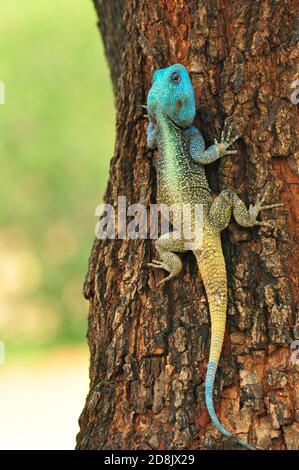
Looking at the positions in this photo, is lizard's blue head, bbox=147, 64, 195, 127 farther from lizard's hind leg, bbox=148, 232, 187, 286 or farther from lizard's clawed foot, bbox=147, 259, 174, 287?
lizard's clawed foot, bbox=147, 259, 174, 287

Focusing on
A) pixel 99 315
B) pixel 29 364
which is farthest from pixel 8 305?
pixel 99 315

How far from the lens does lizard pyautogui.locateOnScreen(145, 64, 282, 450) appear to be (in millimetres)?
3430

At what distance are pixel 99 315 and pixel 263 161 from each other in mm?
1114

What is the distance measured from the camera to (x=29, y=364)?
7848 mm

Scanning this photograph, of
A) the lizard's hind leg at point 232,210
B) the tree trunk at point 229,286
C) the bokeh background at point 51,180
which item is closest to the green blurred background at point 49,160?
the bokeh background at point 51,180

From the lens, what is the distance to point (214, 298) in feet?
11.3

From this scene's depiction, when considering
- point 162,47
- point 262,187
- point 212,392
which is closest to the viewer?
point 212,392

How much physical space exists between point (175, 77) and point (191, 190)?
1.87 feet

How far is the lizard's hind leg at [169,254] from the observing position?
11.8 feet

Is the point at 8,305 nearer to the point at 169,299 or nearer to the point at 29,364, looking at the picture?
the point at 29,364

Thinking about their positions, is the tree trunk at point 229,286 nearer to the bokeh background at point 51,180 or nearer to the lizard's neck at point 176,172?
the lizard's neck at point 176,172

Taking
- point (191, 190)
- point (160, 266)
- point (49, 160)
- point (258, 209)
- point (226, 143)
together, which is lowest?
point (160, 266)

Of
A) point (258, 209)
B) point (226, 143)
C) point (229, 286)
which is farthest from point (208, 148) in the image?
point (229, 286)

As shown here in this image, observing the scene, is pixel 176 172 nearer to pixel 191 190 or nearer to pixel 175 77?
pixel 191 190
